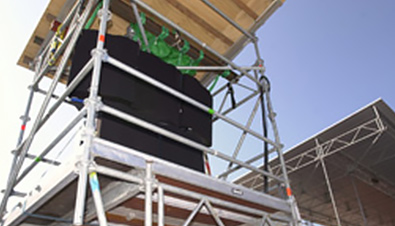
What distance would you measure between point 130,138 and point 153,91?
53 centimetres

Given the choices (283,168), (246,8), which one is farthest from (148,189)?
(246,8)

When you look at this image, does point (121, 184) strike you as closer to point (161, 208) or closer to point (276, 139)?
point (161, 208)

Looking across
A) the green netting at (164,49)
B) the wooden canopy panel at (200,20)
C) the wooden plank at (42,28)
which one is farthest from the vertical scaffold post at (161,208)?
the wooden plank at (42,28)

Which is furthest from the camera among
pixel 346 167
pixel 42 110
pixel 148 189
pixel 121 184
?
pixel 346 167

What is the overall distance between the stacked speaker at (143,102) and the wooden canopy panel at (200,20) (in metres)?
1.29

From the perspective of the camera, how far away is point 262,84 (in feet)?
14.3

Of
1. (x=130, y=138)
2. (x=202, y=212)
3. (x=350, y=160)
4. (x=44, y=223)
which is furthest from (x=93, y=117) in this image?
(x=350, y=160)

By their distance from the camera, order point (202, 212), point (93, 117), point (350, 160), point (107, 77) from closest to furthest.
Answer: point (93, 117), point (107, 77), point (202, 212), point (350, 160)

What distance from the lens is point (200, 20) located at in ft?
15.0

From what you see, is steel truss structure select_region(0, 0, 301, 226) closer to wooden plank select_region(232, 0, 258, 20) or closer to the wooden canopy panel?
the wooden canopy panel

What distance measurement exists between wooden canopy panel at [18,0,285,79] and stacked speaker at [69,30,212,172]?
1289 millimetres

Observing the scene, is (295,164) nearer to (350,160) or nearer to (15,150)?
(350,160)

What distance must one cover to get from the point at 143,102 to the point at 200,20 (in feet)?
7.39

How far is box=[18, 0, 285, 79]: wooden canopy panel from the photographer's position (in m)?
4.32
